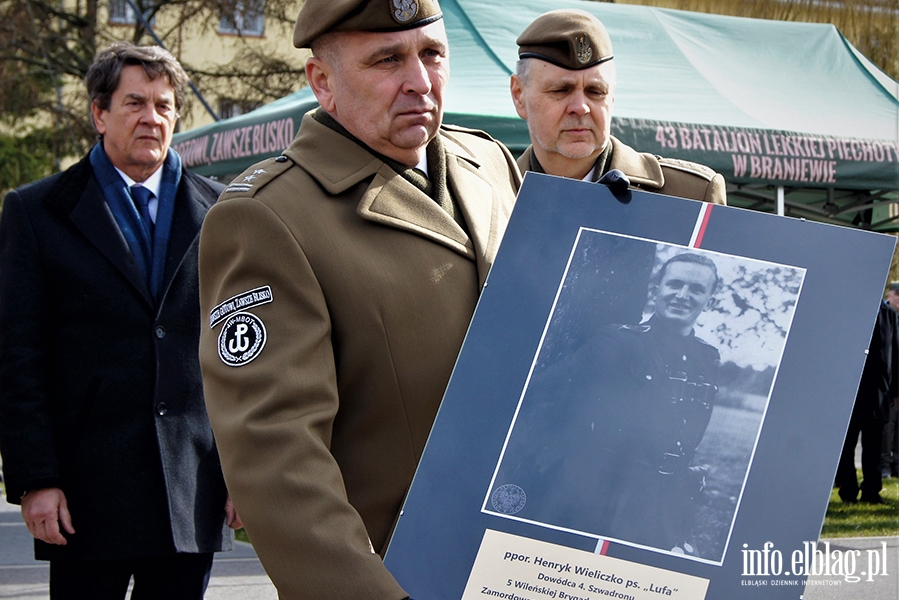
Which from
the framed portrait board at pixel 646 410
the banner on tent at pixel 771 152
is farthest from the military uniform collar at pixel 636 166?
the banner on tent at pixel 771 152

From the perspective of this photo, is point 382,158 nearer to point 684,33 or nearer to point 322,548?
point 322,548

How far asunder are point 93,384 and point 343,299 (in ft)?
5.01

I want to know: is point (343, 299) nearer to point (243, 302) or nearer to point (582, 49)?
point (243, 302)

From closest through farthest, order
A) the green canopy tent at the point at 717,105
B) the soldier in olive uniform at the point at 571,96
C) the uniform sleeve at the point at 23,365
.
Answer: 1. the uniform sleeve at the point at 23,365
2. the soldier in olive uniform at the point at 571,96
3. the green canopy tent at the point at 717,105

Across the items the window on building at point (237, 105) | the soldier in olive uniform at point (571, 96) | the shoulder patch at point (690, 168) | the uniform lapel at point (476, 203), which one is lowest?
the uniform lapel at point (476, 203)

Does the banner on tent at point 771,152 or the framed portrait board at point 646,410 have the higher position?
the banner on tent at point 771,152

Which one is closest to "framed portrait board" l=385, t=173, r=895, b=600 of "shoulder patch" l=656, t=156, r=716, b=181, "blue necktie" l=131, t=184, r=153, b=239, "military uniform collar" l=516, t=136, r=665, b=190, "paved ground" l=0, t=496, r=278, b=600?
"military uniform collar" l=516, t=136, r=665, b=190

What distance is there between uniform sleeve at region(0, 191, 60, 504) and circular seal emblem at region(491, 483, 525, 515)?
1743 mm

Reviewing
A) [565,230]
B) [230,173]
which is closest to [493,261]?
[565,230]

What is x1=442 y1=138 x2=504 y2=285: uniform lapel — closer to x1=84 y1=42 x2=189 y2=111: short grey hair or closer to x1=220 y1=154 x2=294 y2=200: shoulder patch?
x1=220 y1=154 x2=294 y2=200: shoulder patch

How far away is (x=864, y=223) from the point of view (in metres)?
10.2

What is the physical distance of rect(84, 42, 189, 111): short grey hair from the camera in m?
3.34

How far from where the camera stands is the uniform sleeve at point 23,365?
294 centimetres

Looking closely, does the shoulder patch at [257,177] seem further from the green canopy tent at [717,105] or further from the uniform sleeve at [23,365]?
the green canopy tent at [717,105]
